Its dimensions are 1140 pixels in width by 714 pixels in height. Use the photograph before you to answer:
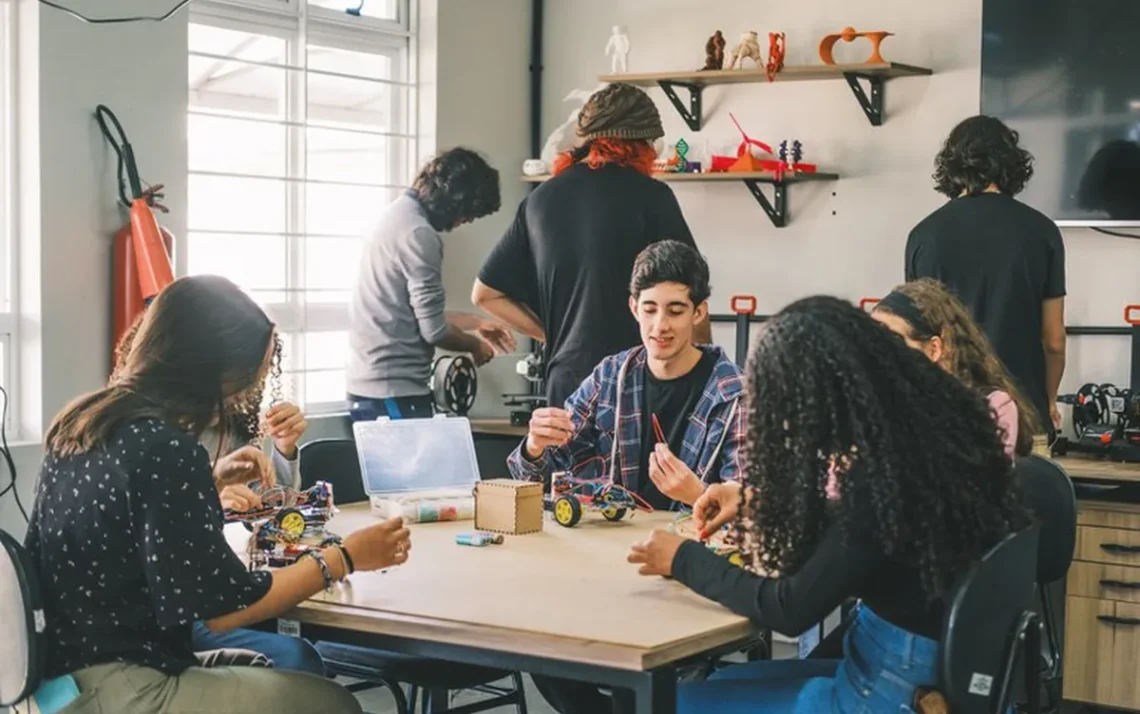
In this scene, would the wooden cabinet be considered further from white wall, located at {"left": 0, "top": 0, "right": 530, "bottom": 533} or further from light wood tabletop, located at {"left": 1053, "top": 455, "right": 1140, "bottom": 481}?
white wall, located at {"left": 0, "top": 0, "right": 530, "bottom": 533}

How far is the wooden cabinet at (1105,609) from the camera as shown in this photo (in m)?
4.00

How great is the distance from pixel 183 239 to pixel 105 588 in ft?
7.99

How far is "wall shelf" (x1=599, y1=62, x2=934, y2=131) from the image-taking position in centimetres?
485

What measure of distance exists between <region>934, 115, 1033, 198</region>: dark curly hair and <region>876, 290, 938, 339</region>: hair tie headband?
0.95m

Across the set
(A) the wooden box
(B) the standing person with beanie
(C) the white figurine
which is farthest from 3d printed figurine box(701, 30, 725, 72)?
(A) the wooden box

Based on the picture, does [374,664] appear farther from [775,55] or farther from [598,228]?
[775,55]

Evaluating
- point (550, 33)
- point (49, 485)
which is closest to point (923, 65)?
point (550, 33)

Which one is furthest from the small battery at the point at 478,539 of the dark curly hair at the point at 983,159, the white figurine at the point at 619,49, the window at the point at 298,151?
the white figurine at the point at 619,49

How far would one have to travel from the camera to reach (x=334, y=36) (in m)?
5.09

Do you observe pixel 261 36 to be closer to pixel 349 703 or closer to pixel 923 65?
pixel 923 65

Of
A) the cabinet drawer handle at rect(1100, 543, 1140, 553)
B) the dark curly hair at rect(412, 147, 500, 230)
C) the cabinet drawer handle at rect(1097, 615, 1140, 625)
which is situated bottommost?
the cabinet drawer handle at rect(1097, 615, 1140, 625)

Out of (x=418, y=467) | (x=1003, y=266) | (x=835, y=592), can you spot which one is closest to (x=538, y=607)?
(x=835, y=592)

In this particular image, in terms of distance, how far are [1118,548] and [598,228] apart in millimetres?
1663

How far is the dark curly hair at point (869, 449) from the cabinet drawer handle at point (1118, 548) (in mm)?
1979
